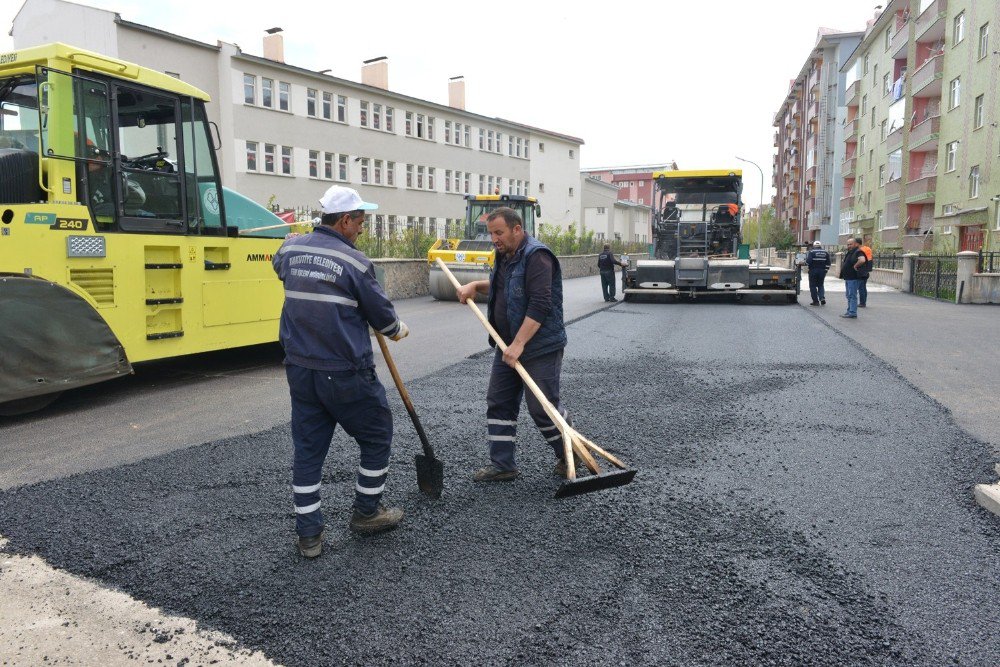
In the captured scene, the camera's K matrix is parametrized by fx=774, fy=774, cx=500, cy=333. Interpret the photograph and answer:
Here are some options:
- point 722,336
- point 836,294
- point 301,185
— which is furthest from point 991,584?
point 301,185

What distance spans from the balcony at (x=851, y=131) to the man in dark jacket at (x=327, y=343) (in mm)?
56263

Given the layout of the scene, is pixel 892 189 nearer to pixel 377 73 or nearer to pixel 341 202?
pixel 377 73

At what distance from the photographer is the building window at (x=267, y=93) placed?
3462 centimetres

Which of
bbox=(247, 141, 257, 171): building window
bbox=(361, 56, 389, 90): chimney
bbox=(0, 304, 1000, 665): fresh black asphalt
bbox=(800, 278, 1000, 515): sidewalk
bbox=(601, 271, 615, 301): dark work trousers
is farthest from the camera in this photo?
bbox=(361, 56, 389, 90): chimney

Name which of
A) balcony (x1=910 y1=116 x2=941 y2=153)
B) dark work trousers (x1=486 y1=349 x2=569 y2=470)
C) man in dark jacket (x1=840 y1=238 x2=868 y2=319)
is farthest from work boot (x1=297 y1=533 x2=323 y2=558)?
balcony (x1=910 y1=116 x2=941 y2=153)

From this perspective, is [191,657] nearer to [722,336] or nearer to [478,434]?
[478,434]

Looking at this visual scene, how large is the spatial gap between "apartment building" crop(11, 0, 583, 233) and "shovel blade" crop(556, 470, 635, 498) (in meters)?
20.5

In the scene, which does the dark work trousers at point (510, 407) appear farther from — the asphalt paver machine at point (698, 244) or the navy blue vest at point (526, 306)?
the asphalt paver machine at point (698, 244)

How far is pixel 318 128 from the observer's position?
37.6 metres

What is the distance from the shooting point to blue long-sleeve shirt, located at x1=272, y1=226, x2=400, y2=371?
363cm

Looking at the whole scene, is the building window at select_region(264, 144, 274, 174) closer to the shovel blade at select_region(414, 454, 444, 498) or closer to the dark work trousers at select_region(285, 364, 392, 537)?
the shovel blade at select_region(414, 454, 444, 498)

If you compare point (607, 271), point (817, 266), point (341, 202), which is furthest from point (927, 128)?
point (341, 202)

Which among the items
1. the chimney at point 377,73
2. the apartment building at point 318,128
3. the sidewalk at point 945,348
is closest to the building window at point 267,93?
the apartment building at point 318,128

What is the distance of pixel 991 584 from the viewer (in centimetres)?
338
